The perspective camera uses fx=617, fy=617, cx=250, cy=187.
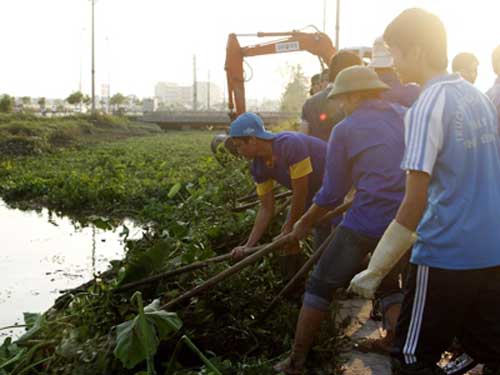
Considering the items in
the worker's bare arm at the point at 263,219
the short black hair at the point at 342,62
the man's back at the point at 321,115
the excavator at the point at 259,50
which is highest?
the excavator at the point at 259,50

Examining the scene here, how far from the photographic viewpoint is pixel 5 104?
41375mm

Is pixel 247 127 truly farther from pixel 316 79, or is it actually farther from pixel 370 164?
pixel 316 79

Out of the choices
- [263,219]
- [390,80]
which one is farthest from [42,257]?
[390,80]

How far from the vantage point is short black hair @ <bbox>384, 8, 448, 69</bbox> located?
2.39m

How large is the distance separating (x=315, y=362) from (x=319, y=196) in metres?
1.11

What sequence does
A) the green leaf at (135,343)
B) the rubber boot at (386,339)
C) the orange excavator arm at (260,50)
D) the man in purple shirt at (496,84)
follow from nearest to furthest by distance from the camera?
the green leaf at (135,343) → the rubber boot at (386,339) → the man in purple shirt at (496,84) → the orange excavator arm at (260,50)

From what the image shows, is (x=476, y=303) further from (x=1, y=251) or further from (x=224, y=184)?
(x=1, y=251)

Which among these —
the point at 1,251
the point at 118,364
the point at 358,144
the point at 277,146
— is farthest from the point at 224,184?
the point at 358,144

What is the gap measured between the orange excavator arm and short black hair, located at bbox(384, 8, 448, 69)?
1159 cm

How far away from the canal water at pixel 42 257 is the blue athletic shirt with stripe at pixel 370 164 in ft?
10.7

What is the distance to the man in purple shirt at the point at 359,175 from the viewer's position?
10.6 feet

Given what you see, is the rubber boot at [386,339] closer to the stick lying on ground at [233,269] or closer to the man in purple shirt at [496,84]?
the stick lying on ground at [233,269]

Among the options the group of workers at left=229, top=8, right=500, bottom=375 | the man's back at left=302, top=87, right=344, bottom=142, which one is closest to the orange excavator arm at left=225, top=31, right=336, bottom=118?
the man's back at left=302, top=87, right=344, bottom=142

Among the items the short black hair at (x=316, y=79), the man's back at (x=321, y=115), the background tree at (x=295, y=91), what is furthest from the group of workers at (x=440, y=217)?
the background tree at (x=295, y=91)
